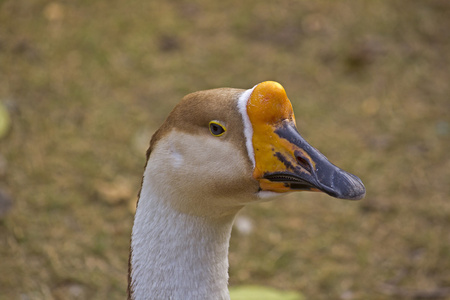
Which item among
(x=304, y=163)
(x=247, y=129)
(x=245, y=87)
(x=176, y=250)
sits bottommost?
(x=176, y=250)

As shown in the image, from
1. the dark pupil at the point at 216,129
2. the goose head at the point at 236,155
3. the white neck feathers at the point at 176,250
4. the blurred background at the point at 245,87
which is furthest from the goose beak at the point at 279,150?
the blurred background at the point at 245,87

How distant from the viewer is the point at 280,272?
304cm

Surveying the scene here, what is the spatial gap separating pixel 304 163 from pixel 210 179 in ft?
0.96

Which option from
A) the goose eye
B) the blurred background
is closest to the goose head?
the goose eye

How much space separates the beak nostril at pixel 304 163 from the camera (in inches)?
58.7

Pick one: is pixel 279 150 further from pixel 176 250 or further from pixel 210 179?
pixel 176 250

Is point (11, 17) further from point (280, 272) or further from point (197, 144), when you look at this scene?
point (197, 144)

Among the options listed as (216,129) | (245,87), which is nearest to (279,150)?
(216,129)

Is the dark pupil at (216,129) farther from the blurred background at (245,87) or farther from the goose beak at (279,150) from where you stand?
the blurred background at (245,87)

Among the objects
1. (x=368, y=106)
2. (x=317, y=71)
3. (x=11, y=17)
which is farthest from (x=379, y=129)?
(x=11, y=17)

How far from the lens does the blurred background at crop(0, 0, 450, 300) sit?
3018mm

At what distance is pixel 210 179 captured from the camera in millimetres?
1601

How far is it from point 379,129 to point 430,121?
0.40 metres

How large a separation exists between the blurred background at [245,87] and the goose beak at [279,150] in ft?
5.15
